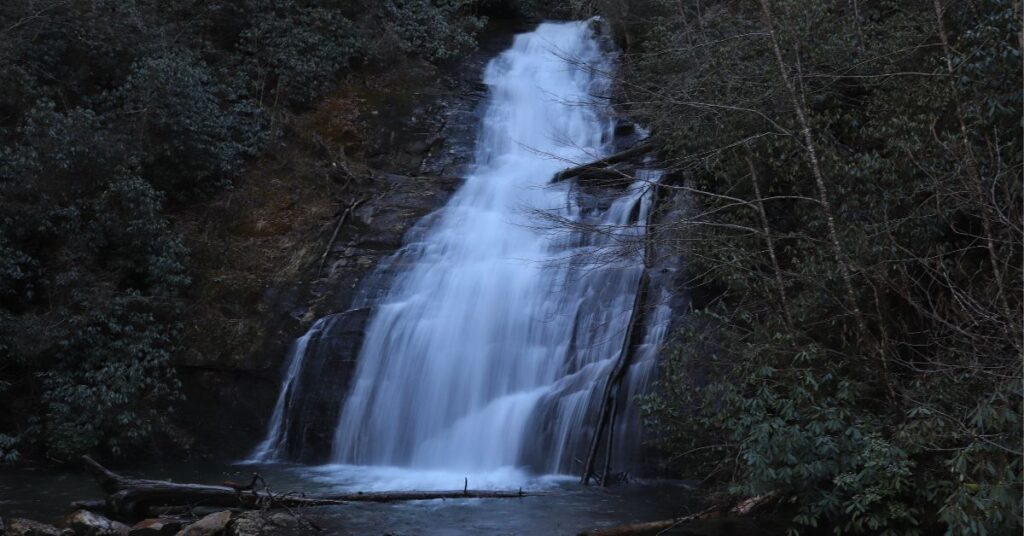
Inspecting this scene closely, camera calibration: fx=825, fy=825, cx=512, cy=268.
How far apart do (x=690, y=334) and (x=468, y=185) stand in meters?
9.85

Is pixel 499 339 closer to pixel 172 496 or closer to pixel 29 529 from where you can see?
pixel 172 496

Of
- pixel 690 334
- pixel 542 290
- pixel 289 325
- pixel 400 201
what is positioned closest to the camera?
pixel 690 334

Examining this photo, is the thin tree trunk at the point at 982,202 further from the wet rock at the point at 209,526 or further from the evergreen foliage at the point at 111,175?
the evergreen foliage at the point at 111,175

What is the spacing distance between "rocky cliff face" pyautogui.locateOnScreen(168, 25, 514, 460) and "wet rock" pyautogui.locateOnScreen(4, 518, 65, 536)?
5370 millimetres

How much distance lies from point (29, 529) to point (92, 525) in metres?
0.62

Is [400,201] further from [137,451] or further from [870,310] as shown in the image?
[870,310]

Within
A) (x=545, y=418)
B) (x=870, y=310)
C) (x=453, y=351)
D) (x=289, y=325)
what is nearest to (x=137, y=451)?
(x=289, y=325)

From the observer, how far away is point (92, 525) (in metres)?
9.05

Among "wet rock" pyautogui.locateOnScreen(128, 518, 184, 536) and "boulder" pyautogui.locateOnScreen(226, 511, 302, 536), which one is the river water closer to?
"boulder" pyautogui.locateOnScreen(226, 511, 302, 536)

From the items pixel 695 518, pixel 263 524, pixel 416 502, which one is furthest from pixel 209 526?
pixel 695 518

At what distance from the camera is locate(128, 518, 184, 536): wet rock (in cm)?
885

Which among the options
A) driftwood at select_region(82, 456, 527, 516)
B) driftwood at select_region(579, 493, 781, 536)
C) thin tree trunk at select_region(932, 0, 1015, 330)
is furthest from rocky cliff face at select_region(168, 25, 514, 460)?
thin tree trunk at select_region(932, 0, 1015, 330)

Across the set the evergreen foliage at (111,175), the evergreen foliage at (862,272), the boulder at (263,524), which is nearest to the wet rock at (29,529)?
the boulder at (263,524)

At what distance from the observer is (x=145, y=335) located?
1464 cm
